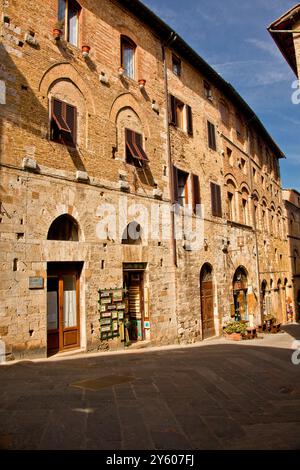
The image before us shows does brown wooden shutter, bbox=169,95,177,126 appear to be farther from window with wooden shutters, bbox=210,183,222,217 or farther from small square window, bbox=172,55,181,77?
window with wooden shutters, bbox=210,183,222,217

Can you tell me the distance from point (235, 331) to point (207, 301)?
1514 millimetres

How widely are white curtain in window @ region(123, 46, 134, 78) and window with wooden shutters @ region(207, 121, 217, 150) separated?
498 centimetres

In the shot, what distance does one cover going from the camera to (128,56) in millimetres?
12086

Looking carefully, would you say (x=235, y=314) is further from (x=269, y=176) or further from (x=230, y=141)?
(x=269, y=176)

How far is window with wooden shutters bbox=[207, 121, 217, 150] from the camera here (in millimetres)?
15992

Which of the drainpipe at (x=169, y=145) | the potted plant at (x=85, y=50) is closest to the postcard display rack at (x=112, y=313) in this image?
the drainpipe at (x=169, y=145)

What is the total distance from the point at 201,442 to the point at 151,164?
9.39m

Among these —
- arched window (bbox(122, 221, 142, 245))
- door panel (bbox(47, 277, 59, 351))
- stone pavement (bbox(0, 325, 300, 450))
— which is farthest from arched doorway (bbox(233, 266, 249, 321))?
door panel (bbox(47, 277, 59, 351))

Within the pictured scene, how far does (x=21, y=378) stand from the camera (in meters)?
6.41

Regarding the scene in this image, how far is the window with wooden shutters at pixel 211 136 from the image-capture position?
16.0m

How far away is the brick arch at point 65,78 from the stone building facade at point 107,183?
0.03 meters

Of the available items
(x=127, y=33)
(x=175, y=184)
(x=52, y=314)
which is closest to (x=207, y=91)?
(x=127, y=33)

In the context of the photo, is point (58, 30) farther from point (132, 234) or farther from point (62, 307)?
point (62, 307)

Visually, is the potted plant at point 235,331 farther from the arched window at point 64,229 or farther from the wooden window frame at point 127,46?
the wooden window frame at point 127,46
